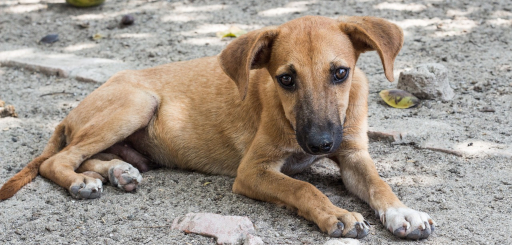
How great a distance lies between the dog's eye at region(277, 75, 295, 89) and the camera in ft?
12.0

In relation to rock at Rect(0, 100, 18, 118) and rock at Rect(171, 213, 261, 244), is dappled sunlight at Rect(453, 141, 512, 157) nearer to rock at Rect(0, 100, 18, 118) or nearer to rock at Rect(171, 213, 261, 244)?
rock at Rect(171, 213, 261, 244)

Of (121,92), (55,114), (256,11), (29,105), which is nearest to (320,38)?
(121,92)

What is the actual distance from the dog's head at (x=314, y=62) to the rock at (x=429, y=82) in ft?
5.57

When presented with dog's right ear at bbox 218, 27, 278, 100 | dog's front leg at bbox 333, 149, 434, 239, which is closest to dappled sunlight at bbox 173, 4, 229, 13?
dog's right ear at bbox 218, 27, 278, 100

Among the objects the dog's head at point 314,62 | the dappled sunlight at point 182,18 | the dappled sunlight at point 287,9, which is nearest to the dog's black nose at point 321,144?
the dog's head at point 314,62

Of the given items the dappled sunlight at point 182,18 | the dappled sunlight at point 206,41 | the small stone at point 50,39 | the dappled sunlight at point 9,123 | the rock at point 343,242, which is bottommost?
the dappled sunlight at point 9,123

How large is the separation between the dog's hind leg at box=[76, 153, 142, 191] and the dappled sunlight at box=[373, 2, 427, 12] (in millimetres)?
4644

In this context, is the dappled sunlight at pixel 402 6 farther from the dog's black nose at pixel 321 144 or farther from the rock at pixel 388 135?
the dog's black nose at pixel 321 144

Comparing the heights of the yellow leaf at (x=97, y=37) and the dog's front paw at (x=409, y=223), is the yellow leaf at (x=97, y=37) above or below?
below

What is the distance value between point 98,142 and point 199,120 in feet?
2.71

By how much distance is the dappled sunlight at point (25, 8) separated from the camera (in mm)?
8686

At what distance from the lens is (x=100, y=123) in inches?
181

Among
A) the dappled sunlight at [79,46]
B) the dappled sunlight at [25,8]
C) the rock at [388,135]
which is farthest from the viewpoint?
the dappled sunlight at [25,8]

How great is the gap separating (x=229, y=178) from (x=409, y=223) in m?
1.66
